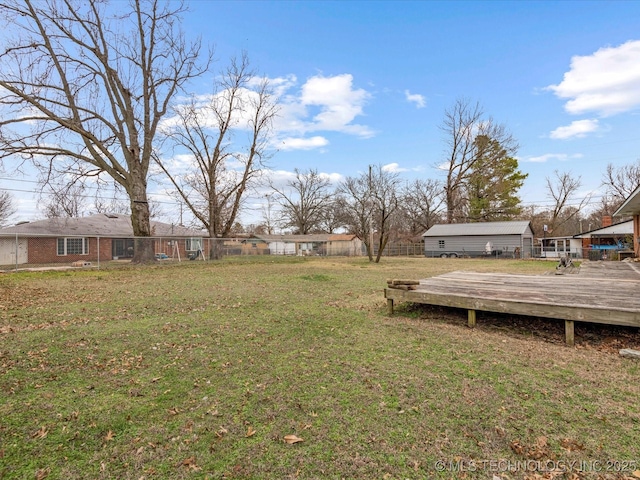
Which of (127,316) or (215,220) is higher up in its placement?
(215,220)

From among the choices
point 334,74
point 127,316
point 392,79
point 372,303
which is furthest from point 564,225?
point 127,316

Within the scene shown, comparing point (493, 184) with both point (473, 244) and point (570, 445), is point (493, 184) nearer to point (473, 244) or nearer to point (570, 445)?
point (473, 244)

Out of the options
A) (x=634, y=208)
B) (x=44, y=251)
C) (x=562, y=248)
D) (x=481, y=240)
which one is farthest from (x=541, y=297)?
(x=562, y=248)

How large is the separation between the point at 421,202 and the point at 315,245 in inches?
577

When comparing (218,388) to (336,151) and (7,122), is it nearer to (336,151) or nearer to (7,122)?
(7,122)

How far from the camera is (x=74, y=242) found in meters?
22.0

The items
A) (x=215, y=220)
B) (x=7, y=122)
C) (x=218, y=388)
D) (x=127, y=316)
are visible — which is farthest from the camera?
(x=215, y=220)

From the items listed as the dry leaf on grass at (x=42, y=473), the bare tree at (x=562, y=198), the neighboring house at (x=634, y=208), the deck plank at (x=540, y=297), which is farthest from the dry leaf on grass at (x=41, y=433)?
the bare tree at (x=562, y=198)

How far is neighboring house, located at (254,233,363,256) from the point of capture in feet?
123

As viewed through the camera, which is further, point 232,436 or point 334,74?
point 334,74

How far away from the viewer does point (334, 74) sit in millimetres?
16031

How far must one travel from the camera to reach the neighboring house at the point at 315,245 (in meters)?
37.6

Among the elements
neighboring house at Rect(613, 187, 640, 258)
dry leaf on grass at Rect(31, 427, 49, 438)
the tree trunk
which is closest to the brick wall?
the tree trunk

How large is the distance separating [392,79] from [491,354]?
53.6 feet
